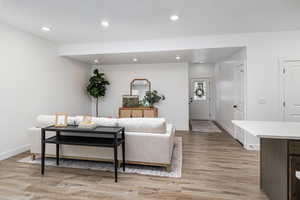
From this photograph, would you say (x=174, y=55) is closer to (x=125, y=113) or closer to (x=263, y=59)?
(x=263, y=59)

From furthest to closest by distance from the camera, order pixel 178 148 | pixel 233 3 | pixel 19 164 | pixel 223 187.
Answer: pixel 178 148 → pixel 19 164 → pixel 233 3 → pixel 223 187

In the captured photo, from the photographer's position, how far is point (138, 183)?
2.27 metres

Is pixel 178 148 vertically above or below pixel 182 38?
below

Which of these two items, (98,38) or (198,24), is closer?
(198,24)

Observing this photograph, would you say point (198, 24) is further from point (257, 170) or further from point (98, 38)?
point (257, 170)

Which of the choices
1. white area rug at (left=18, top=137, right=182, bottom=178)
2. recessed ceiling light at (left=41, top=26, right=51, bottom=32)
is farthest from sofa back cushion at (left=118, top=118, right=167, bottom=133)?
recessed ceiling light at (left=41, top=26, right=51, bottom=32)

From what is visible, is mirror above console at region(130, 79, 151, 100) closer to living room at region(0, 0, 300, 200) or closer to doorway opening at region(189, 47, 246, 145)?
living room at region(0, 0, 300, 200)

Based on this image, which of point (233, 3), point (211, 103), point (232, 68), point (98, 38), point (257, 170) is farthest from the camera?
point (211, 103)

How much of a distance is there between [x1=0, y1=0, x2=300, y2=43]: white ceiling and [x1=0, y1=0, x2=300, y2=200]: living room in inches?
0.8

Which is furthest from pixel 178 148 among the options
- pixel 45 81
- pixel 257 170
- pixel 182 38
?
pixel 45 81

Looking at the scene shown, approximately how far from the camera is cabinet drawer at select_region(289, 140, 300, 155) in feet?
4.76

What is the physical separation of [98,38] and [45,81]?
1710 millimetres

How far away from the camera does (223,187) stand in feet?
7.11

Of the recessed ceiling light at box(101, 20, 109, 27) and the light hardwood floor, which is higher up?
the recessed ceiling light at box(101, 20, 109, 27)
